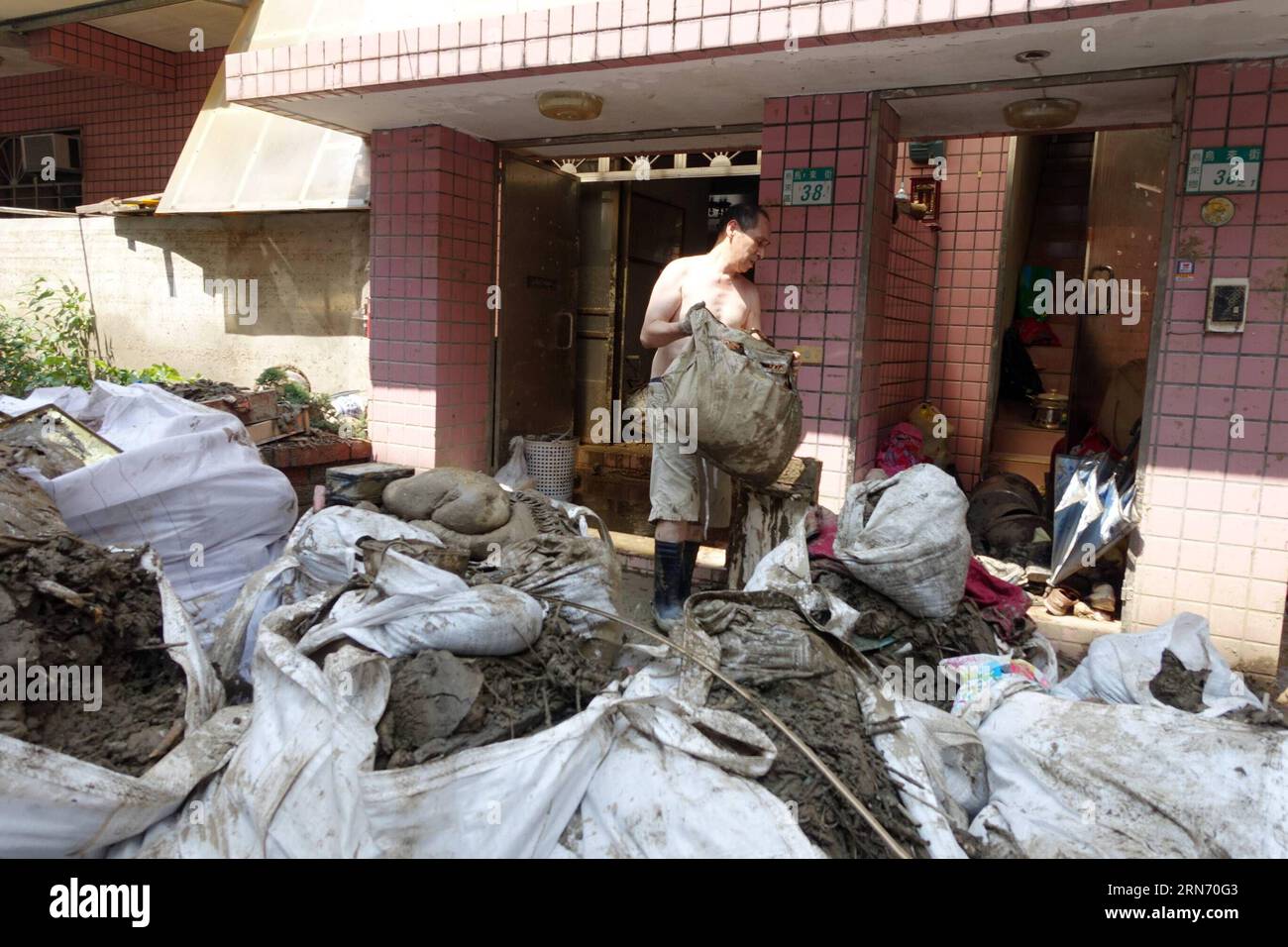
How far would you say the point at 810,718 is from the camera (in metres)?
2.50

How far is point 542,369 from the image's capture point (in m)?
6.64

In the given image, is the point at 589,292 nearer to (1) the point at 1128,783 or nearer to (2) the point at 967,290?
(2) the point at 967,290

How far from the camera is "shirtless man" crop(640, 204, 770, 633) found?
407 cm

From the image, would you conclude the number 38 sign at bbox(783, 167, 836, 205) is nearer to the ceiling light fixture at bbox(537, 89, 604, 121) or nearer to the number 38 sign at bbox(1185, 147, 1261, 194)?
the ceiling light fixture at bbox(537, 89, 604, 121)

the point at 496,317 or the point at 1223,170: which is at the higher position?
the point at 1223,170

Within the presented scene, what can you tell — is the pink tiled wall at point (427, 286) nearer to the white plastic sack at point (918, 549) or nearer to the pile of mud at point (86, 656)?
the pile of mud at point (86, 656)

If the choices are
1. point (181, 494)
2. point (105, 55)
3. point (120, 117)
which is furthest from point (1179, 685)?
point (120, 117)

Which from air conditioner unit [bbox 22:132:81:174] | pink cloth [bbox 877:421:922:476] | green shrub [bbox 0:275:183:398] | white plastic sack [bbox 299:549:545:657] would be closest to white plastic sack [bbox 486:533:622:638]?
white plastic sack [bbox 299:549:545:657]

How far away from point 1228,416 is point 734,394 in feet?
6.94

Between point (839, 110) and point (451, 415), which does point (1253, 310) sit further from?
point (451, 415)

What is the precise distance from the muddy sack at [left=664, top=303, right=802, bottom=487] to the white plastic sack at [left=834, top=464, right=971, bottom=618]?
0.56 metres

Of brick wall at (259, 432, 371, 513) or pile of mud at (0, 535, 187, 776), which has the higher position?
brick wall at (259, 432, 371, 513)

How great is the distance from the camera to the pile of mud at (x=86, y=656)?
240cm

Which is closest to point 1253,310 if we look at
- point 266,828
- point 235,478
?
point 266,828
